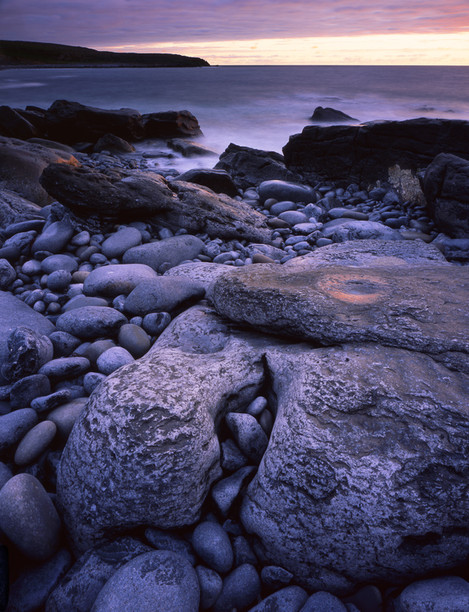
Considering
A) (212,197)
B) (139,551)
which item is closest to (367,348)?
(139,551)

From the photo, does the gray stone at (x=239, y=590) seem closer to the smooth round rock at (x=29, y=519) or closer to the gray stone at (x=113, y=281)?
the smooth round rock at (x=29, y=519)

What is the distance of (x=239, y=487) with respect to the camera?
1805 millimetres

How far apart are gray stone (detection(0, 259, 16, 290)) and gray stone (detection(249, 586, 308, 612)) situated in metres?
3.45

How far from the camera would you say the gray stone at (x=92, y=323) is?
115 inches

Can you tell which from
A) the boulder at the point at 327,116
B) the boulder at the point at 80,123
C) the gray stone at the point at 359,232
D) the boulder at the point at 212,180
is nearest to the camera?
the gray stone at the point at 359,232

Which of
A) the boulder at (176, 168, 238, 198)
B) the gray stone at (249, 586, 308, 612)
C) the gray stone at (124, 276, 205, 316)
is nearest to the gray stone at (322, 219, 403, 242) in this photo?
the gray stone at (124, 276, 205, 316)

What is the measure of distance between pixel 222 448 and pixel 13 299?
2.32 meters

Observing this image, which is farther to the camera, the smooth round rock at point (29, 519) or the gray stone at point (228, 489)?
the gray stone at point (228, 489)

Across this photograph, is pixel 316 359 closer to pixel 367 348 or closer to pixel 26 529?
pixel 367 348

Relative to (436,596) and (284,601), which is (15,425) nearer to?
(284,601)

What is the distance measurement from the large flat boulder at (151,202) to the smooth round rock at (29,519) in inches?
140

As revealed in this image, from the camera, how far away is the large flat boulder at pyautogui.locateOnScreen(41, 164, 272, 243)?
4.58 metres

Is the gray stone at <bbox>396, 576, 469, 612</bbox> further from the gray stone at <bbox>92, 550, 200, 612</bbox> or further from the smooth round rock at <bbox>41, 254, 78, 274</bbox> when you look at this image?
the smooth round rock at <bbox>41, 254, 78, 274</bbox>

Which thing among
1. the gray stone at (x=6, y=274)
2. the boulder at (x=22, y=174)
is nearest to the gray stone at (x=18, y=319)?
the gray stone at (x=6, y=274)
